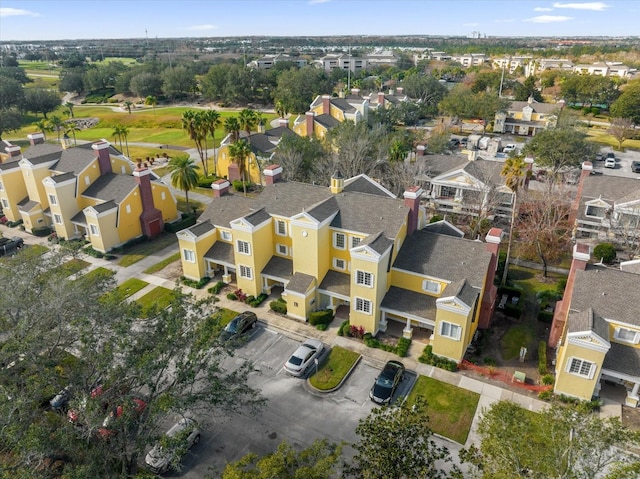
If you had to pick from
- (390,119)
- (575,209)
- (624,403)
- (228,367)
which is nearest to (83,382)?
(228,367)

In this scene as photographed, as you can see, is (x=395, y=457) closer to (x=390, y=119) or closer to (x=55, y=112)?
(x=390, y=119)

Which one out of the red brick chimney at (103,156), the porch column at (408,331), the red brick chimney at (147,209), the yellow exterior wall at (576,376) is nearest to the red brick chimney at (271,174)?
the red brick chimney at (147,209)

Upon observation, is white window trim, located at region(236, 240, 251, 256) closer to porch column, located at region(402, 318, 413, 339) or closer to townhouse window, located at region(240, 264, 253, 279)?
townhouse window, located at region(240, 264, 253, 279)

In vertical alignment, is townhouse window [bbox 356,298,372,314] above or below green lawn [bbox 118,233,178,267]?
above

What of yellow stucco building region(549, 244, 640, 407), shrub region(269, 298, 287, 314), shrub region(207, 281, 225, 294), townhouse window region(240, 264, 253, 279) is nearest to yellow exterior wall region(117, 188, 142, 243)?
shrub region(207, 281, 225, 294)

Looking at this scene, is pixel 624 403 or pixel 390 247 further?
pixel 390 247

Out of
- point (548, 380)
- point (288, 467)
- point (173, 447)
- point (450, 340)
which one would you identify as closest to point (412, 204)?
point (450, 340)

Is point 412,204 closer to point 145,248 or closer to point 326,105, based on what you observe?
point 145,248
